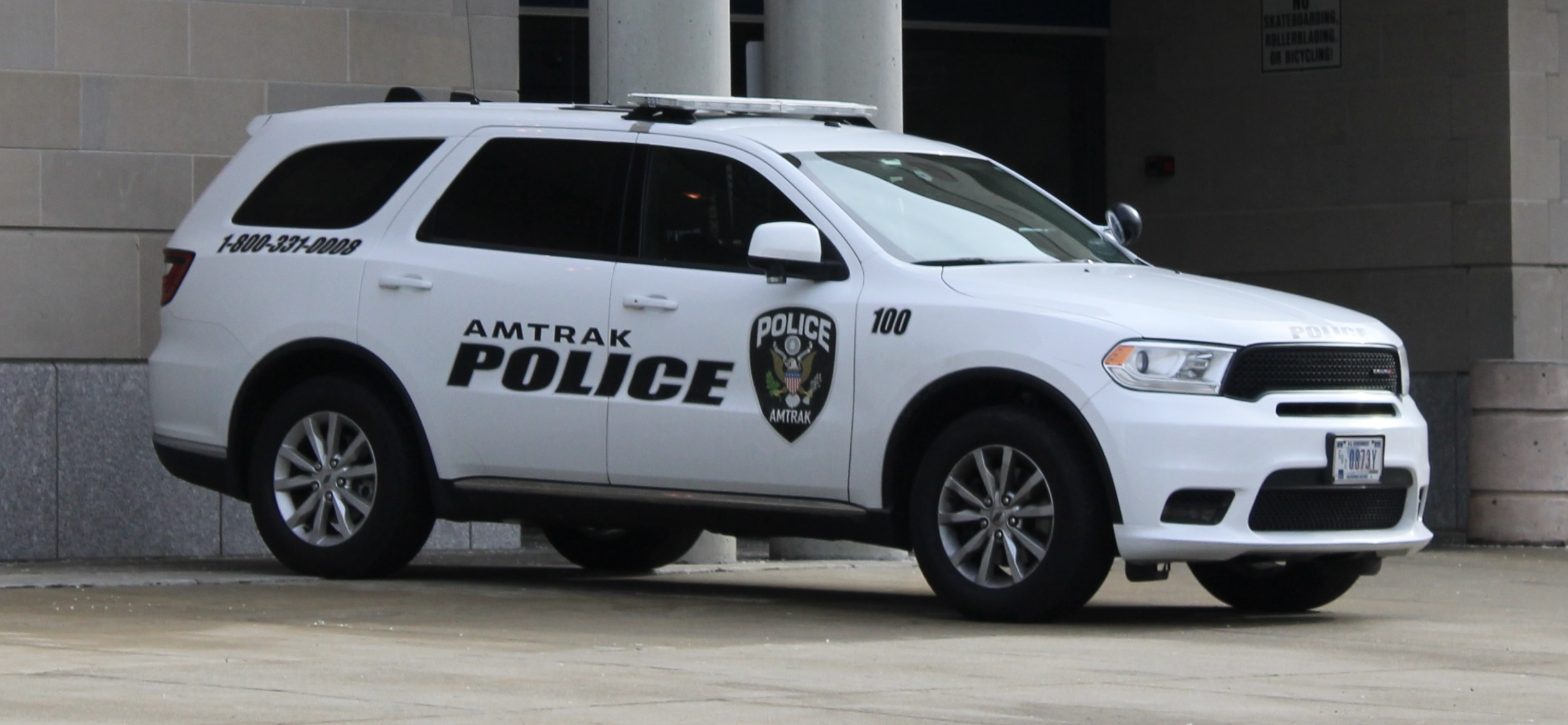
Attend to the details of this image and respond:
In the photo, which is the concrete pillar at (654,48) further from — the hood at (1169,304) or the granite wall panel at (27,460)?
the hood at (1169,304)

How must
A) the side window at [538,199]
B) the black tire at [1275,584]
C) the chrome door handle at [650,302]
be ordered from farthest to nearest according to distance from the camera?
1. the side window at [538,199]
2. the black tire at [1275,584]
3. the chrome door handle at [650,302]

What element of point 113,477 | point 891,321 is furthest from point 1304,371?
point 113,477

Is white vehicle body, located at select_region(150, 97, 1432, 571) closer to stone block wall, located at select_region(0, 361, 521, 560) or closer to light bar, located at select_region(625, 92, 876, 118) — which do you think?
light bar, located at select_region(625, 92, 876, 118)

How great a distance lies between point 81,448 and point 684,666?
5667 millimetres

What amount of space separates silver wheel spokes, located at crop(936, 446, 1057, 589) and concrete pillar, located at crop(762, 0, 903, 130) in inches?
159

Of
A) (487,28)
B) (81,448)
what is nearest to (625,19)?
(487,28)

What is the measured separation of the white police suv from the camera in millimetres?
8867

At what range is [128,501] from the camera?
12445 millimetres

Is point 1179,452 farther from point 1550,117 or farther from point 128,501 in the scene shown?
point 1550,117

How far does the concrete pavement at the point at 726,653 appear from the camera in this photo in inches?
259

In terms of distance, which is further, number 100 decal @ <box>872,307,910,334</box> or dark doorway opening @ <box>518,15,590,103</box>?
Result: dark doorway opening @ <box>518,15,590,103</box>

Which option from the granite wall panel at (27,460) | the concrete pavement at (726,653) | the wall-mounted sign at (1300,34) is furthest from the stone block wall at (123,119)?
the wall-mounted sign at (1300,34)

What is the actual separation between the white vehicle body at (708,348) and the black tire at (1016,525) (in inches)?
4.5

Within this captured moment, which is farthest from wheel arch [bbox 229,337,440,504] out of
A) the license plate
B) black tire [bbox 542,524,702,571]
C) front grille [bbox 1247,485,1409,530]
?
the license plate
